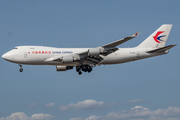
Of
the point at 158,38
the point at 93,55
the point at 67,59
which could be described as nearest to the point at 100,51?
the point at 93,55

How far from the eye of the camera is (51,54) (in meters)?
44.0

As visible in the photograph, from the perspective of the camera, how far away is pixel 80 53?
140 ft

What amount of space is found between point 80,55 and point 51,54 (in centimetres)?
459

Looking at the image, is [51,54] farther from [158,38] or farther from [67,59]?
[158,38]

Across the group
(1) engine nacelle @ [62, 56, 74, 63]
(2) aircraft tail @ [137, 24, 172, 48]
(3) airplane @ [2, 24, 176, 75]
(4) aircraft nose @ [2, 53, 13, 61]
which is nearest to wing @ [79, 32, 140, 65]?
(3) airplane @ [2, 24, 176, 75]

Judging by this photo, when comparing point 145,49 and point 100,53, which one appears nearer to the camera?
point 100,53

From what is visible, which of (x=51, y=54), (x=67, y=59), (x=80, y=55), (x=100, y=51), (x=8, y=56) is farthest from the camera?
(x=8, y=56)

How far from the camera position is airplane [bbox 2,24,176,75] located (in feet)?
139

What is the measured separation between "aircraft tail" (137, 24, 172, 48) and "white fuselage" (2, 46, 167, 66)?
2352mm

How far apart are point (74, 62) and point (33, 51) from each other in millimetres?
6640

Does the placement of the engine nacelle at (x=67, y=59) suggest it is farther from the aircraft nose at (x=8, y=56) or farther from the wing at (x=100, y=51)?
the aircraft nose at (x=8, y=56)

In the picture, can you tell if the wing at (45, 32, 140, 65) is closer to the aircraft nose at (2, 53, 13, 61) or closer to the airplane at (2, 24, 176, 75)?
the airplane at (2, 24, 176, 75)

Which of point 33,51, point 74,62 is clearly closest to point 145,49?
point 74,62

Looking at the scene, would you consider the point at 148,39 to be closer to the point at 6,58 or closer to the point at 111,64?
the point at 111,64
